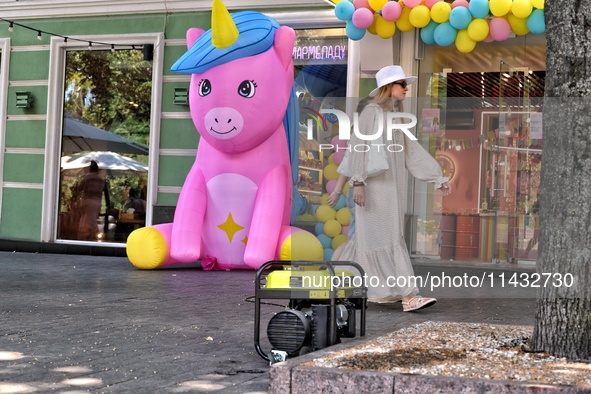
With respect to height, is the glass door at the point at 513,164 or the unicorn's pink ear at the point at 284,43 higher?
the unicorn's pink ear at the point at 284,43

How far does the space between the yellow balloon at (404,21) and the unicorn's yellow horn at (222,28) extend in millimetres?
1855

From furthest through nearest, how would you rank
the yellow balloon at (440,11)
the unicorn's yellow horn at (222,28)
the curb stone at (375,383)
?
the yellow balloon at (440,11)
the unicorn's yellow horn at (222,28)
the curb stone at (375,383)

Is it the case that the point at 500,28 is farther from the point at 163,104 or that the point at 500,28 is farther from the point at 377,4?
the point at 163,104

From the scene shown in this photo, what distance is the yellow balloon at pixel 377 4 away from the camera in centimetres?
1074

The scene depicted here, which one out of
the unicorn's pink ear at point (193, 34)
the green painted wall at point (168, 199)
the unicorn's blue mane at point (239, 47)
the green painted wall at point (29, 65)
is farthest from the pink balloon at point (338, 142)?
the green painted wall at point (29, 65)

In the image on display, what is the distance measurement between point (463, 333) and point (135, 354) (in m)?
1.88

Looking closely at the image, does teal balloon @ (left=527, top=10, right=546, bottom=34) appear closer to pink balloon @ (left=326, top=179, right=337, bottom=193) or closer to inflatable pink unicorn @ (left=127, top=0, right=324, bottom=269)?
inflatable pink unicorn @ (left=127, top=0, right=324, bottom=269)

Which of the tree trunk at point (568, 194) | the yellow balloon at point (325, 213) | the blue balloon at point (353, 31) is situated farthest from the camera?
the blue balloon at point (353, 31)

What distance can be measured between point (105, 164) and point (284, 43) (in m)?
3.97

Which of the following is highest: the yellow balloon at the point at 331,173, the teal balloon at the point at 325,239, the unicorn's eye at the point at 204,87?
the unicorn's eye at the point at 204,87

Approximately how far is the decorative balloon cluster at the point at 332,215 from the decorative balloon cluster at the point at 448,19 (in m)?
2.97

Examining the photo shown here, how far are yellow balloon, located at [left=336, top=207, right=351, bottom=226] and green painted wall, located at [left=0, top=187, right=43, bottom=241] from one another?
6860 millimetres

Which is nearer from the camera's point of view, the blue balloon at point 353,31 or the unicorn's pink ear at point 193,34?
the blue balloon at point 353,31

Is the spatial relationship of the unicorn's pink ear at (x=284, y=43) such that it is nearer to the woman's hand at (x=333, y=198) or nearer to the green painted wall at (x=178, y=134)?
the green painted wall at (x=178, y=134)
